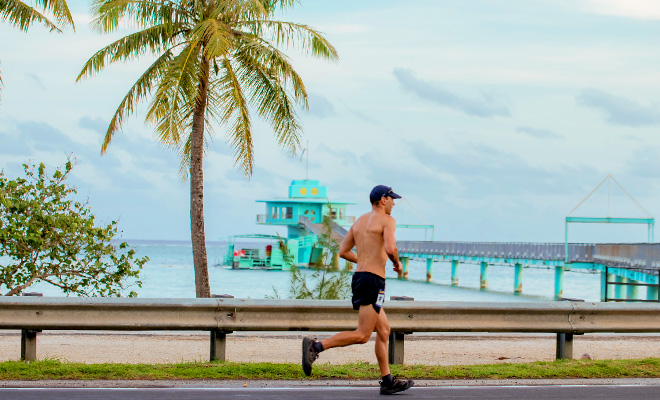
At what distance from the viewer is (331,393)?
25.7 ft

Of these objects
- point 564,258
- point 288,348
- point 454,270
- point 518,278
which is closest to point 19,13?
point 288,348

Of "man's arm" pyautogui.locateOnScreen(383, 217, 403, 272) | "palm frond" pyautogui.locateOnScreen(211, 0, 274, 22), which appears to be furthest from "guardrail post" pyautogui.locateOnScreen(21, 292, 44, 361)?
"palm frond" pyautogui.locateOnScreen(211, 0, 274, 22)

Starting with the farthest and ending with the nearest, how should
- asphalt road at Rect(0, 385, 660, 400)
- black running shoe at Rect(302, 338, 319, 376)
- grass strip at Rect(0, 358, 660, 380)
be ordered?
1. grass strip at Rect(0, 358, 660, 380)
2. black running shoe at Rect(302, 338, 319, 376)
3. asphalt road at Rect(0, 385, 660, 400)

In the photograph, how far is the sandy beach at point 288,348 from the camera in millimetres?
10789

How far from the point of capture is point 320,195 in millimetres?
76625

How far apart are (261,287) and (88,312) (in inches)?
2166

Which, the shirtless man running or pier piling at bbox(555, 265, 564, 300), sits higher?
the shirtless man running

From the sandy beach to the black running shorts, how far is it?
2.87 m

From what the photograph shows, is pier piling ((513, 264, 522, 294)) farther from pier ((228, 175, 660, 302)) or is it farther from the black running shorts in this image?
the black running shorts

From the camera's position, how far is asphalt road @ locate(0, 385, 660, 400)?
7.52m

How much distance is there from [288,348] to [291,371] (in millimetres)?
3074

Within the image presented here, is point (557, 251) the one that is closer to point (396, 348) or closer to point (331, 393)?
point (396, 348)

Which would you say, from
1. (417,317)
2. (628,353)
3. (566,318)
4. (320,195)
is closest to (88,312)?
(417,317)

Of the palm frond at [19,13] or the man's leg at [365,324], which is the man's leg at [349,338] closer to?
the man's leg at [365,324]
